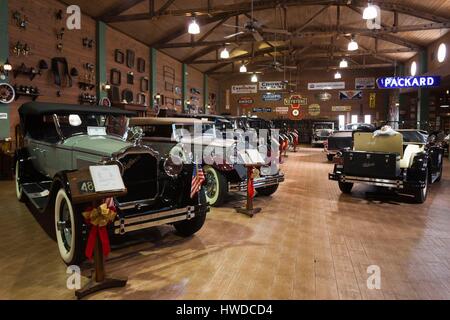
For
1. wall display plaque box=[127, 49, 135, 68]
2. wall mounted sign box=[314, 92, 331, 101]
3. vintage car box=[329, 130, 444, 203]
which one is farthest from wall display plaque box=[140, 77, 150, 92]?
wall mounted sign box=[314, 92, 331, 101]

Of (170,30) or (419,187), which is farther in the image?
Result: (170,30)

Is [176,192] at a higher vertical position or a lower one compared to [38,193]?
higher

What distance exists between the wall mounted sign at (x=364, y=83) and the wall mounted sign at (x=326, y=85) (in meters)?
0.90

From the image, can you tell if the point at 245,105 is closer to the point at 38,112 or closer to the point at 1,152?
the point at 1,152

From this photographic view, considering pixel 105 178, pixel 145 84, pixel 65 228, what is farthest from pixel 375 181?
pixel 145 84

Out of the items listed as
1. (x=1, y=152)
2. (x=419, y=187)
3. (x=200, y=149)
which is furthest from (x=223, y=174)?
(x=1, y=152)

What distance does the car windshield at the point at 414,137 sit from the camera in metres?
7.45

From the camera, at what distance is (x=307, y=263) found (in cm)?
338

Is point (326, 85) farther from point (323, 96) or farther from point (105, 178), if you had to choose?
point (105, 178)

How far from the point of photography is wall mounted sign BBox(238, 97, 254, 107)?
84.8ft

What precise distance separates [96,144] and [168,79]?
43.5 feet

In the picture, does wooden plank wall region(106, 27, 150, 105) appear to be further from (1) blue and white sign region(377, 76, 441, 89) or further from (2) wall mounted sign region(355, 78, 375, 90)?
(2) wall mounted sign region(355, 78, 375, 90)

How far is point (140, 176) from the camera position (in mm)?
3748
